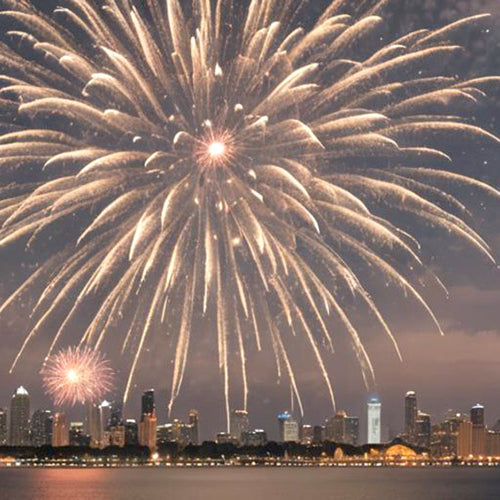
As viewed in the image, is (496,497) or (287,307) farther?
(496,497)

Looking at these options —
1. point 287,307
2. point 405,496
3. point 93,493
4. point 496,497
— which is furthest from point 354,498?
point 287,307

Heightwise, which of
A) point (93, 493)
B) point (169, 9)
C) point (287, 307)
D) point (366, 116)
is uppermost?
point (169, 9)

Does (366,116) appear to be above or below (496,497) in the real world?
above

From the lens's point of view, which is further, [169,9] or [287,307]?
[287,307]

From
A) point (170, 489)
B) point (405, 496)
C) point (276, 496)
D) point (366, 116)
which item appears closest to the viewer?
point (366, 116)

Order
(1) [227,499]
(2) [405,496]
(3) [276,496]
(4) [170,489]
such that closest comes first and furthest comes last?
(1) [227,499]
(3) [276,496]
(2) [405,496]
(4) [170,489]

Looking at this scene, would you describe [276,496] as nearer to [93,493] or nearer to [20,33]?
[93,493]

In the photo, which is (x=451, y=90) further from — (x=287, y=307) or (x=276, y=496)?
(x=276, y=496)

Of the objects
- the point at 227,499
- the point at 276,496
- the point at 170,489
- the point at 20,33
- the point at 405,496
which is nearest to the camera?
the point at 20,33

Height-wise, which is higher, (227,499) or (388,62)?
(388,62)

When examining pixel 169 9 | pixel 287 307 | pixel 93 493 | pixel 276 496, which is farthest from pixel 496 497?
pixel 169 9
